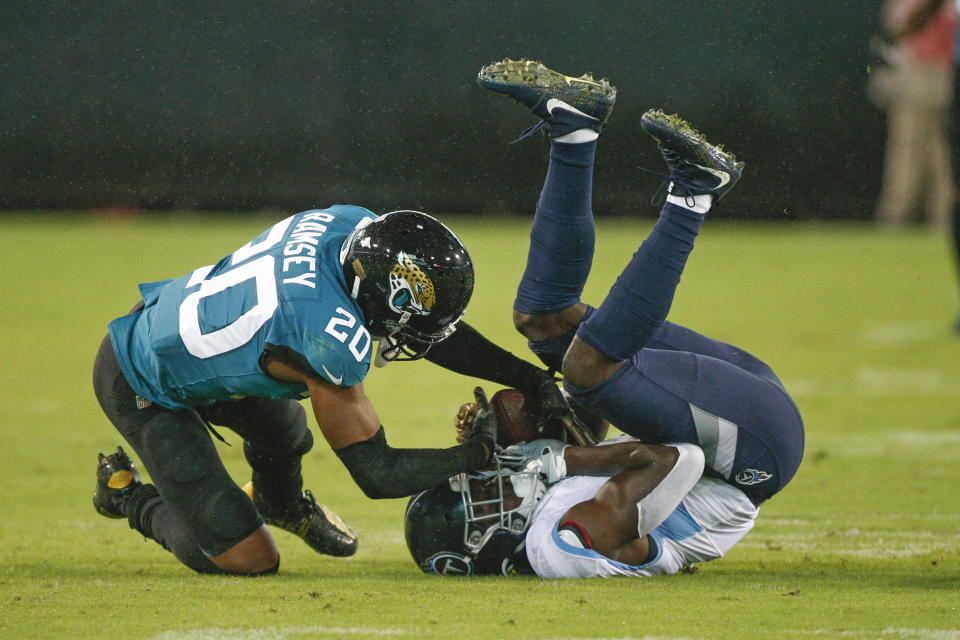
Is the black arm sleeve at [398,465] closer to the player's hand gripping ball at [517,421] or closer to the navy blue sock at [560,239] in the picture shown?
the player's hand gripping ball at [517,421]

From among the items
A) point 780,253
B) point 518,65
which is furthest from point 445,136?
point 518,65

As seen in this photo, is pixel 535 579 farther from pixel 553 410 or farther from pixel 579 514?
pixel 553 410

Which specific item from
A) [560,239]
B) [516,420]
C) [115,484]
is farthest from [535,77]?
[115,484]

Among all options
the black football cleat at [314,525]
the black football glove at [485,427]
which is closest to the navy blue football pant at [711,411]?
the black football glove at [485,427]

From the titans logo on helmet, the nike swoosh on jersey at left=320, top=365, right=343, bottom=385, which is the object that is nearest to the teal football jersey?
the nike swoosh on jersey at left=320, top=365, right=343, bottom=385

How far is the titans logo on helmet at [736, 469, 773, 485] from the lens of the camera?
299 cm

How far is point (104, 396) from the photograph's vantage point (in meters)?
3.20

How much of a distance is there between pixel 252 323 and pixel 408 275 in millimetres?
386

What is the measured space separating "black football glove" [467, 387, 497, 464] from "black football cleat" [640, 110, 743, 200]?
70 centimetres

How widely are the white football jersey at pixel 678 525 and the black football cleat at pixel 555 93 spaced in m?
0.91

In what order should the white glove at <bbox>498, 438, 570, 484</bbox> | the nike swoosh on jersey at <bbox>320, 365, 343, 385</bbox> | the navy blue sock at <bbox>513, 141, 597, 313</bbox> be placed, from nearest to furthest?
the nike swoosh on jersey at <bbox>320, 365, 343, 385</bbox>, the white glove at <bbox>498, 438, 570, 484</bbox>, the navy blue sock at <bbox>513, 141, 597, 313</bbox>

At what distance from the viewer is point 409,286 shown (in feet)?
9.22

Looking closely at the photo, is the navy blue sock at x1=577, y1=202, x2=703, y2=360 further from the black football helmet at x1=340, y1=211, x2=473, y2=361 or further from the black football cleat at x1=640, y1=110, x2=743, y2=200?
the black football helmet at x1=340, y1=211, x2=473, y2=361

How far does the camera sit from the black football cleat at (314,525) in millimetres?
3359
